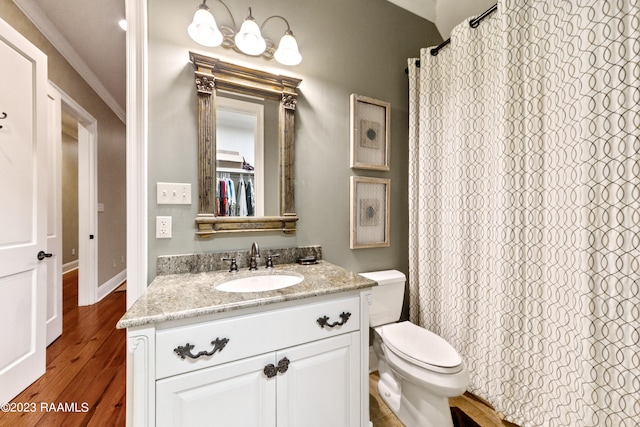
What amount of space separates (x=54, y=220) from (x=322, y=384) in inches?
119

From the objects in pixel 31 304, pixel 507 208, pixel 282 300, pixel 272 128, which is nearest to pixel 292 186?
pixel 272 128

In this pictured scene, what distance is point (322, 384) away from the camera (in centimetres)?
107

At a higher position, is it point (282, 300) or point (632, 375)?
point (282, 300)

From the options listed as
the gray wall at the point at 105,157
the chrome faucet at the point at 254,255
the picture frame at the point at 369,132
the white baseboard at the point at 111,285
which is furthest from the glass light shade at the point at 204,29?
the white baseboard at the point at 111,285

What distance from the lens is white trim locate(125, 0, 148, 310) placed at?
1.22 metres

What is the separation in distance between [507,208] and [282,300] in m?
1.27

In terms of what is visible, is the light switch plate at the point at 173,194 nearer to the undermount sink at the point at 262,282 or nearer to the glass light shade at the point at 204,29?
the undermount sink at the point at 262,282

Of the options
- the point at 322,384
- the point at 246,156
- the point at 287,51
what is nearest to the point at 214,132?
the point at 246,156

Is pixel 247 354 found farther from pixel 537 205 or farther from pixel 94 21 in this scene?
pixel 94 21

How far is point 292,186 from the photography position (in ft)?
5.12

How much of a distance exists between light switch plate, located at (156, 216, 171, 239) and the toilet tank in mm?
1252

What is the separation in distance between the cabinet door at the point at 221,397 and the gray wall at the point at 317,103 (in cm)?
63

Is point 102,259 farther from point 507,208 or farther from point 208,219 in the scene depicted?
point 507,208

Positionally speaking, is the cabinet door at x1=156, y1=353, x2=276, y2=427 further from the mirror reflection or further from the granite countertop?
the mirror reflection
